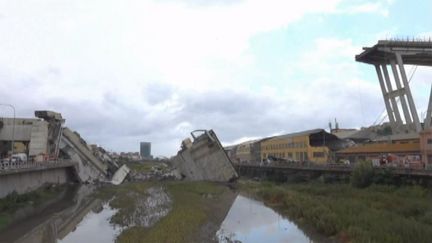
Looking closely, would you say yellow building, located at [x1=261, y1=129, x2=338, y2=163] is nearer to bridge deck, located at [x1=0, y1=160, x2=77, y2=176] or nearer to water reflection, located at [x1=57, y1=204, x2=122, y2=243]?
bridge deck, located at [x1=0, y1=160, x2=77, y2=176]

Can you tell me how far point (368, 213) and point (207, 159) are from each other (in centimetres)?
4479

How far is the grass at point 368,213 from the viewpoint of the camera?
20141 mm

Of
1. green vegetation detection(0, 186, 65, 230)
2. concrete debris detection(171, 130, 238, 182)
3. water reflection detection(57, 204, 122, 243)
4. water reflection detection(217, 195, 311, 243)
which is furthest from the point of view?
concrete debris detection(171, 130, 238, 182)

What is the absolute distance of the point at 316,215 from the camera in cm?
2761

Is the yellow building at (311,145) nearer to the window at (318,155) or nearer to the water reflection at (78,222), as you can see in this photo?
the window at (318,155)

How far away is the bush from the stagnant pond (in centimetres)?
928

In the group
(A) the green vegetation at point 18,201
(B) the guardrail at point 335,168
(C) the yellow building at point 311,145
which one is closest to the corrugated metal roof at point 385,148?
(B) the guardrail at point 335,168

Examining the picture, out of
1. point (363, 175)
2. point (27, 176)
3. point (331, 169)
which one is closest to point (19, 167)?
point (27, 176)

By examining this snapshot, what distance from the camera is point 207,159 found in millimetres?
69375

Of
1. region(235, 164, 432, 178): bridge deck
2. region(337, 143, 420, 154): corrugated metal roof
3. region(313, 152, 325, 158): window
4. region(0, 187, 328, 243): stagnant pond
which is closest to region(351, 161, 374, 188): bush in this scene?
region(235, 164, 432, 178): bridge deck

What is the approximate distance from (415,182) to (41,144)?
164ft

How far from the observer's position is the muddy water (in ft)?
80.4

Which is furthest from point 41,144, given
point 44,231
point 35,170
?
point 44,231

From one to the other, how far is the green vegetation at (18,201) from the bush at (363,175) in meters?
29.1
